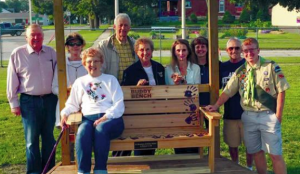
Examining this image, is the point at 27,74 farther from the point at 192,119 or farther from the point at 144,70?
the point at 192,119

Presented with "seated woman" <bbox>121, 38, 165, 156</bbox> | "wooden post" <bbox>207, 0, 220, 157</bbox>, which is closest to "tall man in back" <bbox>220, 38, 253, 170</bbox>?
"wooden post" <bbox>207, 0, 220, 157</bbox>

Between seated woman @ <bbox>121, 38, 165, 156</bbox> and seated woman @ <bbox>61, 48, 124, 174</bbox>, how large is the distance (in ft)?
1.92

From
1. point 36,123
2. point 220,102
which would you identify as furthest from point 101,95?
point 220,102

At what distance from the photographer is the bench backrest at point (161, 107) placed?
564 cm

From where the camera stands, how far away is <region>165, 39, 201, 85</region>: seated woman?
18.2 ft

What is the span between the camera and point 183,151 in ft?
19.3

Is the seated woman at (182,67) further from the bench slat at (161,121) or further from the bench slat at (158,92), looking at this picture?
the bench slat at (161,121)

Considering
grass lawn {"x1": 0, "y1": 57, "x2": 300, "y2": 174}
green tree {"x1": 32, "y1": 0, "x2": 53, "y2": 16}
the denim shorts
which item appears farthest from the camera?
green tree {"x1": 32, "y1": 0, "x2": 53, "y2": 16}

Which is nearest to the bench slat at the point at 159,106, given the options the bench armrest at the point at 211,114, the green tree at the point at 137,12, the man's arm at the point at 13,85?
the bench armrest at the point at 211,114

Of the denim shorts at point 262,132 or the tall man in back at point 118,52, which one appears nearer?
the denim shorts at point 262,132

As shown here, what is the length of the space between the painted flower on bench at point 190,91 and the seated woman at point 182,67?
10 cm

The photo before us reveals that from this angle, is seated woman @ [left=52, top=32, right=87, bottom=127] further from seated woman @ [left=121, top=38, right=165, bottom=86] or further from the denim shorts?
the denim shorts

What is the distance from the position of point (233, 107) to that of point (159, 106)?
2.83ft

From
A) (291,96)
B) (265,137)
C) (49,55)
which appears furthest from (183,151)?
(291,96)
